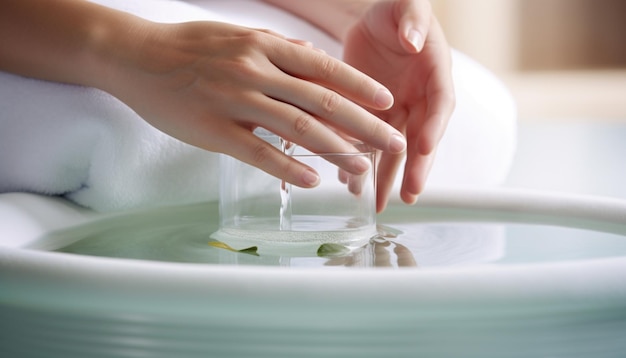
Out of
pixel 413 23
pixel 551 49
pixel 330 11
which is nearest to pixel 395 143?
pixel 413 23

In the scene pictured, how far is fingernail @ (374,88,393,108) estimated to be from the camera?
59 cm

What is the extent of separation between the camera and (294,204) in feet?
2.19

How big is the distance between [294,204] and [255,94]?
0.40ft

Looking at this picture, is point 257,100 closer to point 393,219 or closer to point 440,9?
point 393,219

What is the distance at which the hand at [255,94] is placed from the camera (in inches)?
22.7

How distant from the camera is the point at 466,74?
1078 mm

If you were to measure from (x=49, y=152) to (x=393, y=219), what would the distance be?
0.32 meters

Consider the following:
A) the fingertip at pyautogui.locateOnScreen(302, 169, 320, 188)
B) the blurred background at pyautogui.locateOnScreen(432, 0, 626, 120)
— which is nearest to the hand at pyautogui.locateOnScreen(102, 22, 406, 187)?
the fingertip at pyautogui.locateOnScreen(302, 169, 320, 188)

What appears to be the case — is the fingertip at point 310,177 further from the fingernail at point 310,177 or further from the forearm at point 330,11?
the forearm at point 330,11

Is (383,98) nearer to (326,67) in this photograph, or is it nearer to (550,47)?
(326,67)

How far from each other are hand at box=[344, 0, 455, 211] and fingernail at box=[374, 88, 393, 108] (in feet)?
0.47

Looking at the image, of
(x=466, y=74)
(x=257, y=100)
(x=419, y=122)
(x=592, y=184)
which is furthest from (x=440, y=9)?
(x=257, y=100)

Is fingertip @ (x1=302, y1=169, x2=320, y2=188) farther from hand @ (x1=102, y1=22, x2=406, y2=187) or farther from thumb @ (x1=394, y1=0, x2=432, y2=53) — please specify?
thumb @ (x1=394, y1=0, x2=432, y2=53)

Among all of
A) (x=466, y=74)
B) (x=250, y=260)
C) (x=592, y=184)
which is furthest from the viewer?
(x=592, y=184)
